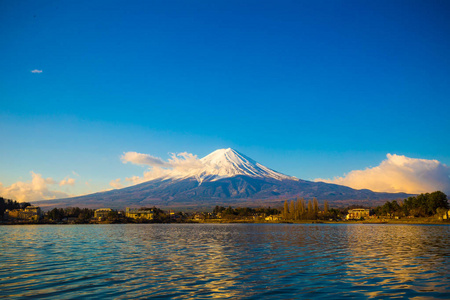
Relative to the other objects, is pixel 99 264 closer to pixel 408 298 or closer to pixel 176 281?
pixel 176 281

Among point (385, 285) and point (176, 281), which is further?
point (176, 281)

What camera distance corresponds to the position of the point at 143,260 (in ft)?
107

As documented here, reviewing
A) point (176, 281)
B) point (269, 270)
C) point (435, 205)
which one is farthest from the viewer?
point (435, 205)

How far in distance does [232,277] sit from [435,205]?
18219cm

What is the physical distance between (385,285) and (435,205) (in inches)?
7088

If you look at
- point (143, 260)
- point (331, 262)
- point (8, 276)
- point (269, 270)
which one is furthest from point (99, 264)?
point (331, 262)

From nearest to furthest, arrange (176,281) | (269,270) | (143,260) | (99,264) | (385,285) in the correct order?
(385,285), (176,281), (269,270), (99,264), (143,260)

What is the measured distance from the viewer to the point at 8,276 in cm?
2417

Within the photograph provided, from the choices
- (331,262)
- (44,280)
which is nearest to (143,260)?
(44,280)

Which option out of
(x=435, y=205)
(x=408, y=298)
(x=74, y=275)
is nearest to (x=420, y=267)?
(x=408, y=298)

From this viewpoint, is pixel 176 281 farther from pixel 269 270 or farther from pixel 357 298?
pixel 357 298

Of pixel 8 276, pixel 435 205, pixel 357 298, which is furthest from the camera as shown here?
pixel 435 205

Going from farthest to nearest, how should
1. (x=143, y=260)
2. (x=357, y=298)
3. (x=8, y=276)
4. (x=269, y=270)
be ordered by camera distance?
(x=143, y=260), (x=269, y=270), (x=8, y=276), (x=357, y=298)

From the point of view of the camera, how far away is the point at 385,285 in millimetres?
20703
